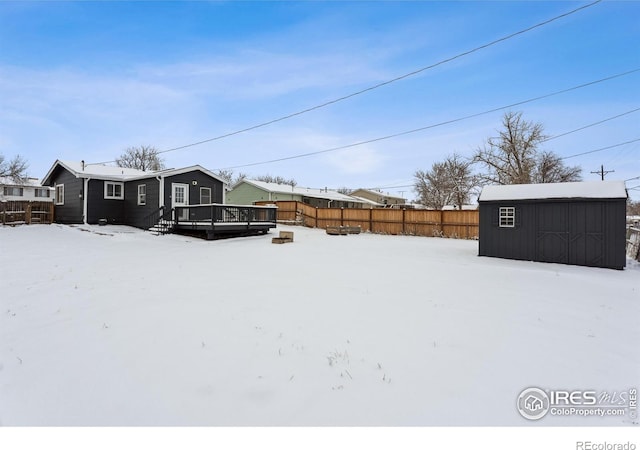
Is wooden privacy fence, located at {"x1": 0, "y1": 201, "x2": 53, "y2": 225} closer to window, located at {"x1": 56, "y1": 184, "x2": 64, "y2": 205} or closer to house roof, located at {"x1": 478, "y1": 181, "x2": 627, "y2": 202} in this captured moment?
window, located at {"x1": 56, "y1": 184, "x2": 64, "y2": 205}

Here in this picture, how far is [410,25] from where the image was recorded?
8.04 meters

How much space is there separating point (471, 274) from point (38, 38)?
11147mm

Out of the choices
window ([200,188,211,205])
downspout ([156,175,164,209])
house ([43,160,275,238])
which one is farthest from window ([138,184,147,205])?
window ([200,188,211,205])

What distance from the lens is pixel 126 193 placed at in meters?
19.3

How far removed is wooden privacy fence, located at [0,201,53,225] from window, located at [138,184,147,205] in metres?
6.79

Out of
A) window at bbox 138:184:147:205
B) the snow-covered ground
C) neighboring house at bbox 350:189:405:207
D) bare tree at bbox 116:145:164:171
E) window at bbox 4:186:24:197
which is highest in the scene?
bare tree at bbox 116:145:164:171

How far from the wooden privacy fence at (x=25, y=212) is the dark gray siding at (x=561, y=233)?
25053 mm

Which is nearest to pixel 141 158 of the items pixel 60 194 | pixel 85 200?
pixel 60 194

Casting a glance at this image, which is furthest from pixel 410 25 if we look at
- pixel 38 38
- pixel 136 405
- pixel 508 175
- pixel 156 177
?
pixel 508 175

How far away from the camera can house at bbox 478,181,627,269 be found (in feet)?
31.3

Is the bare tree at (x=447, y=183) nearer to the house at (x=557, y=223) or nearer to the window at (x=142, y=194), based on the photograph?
→ the house at (x=557, y=223)

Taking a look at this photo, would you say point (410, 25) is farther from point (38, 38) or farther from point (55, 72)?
point (55, 72)

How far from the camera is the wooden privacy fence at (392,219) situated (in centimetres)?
1869

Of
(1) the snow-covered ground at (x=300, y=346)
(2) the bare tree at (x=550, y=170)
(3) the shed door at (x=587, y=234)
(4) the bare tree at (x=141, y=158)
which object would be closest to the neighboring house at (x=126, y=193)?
(1) the snow-covered ground at (x=300, y=346)
